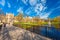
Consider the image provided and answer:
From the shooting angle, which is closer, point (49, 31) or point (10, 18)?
point (49, 31)

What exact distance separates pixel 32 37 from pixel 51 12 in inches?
22.1

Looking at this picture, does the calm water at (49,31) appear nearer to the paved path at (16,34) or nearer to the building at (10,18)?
the paved path at (16,34)

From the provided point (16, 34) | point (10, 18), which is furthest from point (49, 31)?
point (10, 18)

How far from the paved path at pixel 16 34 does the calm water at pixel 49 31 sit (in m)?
0.08

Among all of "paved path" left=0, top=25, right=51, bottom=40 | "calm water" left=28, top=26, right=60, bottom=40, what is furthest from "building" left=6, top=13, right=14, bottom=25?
"calm water" left=28, top=26, right=60, bottom=40

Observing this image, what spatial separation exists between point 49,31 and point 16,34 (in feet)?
1.94

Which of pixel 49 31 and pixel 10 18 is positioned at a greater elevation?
pixel 10 18

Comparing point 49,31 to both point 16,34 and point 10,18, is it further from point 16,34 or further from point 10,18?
point 10,18

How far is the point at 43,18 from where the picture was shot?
2535 millimetres

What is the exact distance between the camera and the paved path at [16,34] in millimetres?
2516

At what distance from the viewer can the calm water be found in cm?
244

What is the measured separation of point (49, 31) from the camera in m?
2.48

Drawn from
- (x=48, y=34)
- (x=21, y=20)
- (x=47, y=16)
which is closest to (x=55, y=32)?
(x=48, y=34)

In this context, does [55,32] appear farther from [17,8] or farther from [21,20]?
[17,8]
